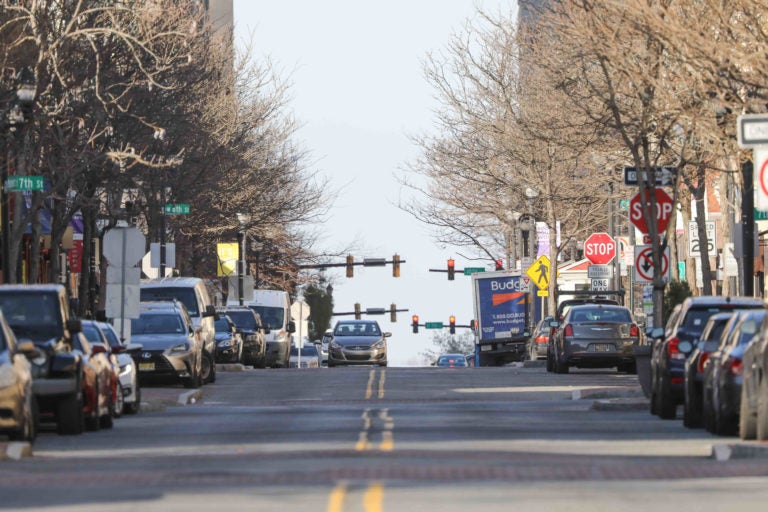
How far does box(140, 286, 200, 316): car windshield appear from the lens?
145 ft

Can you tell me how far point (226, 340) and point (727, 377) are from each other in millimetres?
31123

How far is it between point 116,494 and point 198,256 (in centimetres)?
5948

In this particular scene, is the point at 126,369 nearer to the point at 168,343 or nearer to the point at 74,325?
the point at 74,325

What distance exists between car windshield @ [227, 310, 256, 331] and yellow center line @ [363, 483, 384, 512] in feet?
131

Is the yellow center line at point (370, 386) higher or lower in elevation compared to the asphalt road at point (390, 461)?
higher

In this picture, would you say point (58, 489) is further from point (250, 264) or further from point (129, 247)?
point (250, 264)

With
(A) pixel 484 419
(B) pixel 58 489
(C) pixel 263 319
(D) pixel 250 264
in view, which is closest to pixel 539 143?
(C) pixel 263 319

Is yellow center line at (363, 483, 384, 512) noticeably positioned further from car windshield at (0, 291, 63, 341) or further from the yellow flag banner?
the yellow flag banner

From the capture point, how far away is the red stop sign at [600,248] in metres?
54.9

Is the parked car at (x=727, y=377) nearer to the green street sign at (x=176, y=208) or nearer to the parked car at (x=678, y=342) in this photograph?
the parked car at (x=678, y=342)

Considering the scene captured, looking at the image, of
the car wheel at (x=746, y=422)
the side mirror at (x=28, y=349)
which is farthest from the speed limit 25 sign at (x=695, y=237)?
the side mirror at (x=28, y=349)

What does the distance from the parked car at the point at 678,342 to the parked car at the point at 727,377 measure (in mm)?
3096

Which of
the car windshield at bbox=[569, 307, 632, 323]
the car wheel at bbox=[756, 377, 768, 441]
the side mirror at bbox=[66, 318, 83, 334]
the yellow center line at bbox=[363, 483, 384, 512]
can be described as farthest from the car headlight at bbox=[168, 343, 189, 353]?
the yellow center line at bbox=[363, 483, 384, 512]

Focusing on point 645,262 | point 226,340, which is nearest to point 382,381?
point 645,262
